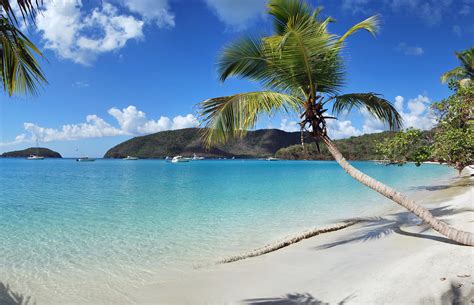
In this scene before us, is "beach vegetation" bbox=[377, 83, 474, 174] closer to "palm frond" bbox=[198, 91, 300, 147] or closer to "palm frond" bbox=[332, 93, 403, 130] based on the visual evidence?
"palm frond" bbox=[332, 93, 403, 130]

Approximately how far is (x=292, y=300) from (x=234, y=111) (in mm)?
3054

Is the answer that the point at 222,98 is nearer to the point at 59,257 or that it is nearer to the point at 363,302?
the point at 363,302

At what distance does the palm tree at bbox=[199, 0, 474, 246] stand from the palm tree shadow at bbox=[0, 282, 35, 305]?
3.71 meters

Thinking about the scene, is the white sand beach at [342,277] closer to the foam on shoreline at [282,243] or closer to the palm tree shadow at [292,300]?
the palm tree shadow at [292,300]

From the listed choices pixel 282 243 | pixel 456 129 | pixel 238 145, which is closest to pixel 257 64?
pixel 282 243

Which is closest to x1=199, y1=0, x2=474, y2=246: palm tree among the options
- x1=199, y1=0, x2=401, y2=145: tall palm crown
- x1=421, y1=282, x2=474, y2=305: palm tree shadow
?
x1=199, y1=0, x2=401, y2=145: tall palm crown

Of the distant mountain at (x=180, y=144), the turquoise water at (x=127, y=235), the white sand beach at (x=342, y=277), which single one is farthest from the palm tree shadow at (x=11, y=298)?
the distant mountain at (x=180, y=144)

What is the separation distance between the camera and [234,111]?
18.0ft

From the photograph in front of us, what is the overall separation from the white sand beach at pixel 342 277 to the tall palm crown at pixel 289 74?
2.32m

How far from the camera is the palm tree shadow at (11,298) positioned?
4798mm

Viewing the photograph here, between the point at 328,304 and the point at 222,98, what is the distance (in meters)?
3.53

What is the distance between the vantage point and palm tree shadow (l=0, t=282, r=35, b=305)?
4798 mm

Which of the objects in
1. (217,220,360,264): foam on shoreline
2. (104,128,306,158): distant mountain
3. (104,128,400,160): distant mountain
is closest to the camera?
(217,220,360,264): foam on shoreline

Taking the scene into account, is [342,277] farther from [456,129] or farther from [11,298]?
[456,129]
